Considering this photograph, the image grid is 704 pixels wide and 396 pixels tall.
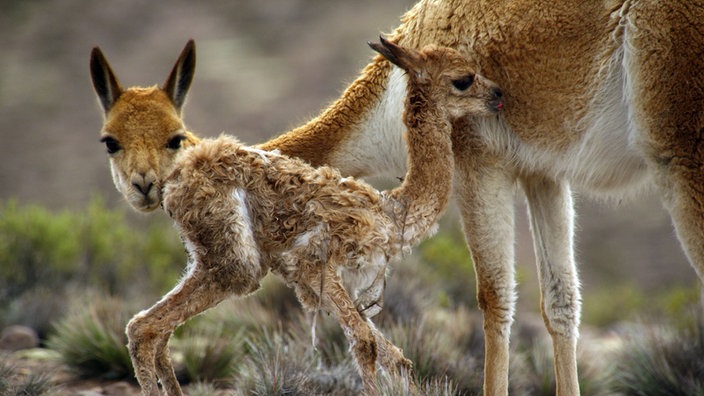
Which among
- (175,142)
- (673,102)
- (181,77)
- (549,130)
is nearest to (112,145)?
(175,142)

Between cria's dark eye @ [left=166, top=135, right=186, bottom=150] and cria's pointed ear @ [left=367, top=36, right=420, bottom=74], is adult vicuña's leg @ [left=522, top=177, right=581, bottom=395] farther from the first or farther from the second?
cria's dark eye @ [left=166, top=135, right=186, bottom=150]

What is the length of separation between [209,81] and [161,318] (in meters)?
29.6

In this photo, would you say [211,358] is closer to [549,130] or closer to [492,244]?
[492,244]

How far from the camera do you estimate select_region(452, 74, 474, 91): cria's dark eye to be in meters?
5.41

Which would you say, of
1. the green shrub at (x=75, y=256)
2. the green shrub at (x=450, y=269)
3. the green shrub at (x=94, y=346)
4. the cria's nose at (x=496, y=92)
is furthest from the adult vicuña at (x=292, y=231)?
the green shrub at (x=450, y=269)

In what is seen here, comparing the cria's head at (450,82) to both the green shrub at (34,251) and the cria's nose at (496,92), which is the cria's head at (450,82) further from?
the green shrub at (34,251)

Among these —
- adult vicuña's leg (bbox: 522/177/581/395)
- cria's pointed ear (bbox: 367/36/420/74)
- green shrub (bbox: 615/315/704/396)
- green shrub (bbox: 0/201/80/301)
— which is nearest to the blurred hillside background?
green shrub (bbox: 0/201/80/301)

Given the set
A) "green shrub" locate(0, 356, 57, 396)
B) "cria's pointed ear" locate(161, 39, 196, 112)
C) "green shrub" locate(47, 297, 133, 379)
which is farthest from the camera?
"green shrub" locate(47, 297, 133, 379)

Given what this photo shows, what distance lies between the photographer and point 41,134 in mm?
29922

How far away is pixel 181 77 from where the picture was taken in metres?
6.21

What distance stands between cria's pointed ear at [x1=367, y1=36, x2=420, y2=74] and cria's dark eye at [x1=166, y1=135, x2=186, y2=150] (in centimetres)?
151

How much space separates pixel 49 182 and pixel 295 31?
14547 millimetres

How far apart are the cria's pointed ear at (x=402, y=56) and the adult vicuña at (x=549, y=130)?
48 centimetres

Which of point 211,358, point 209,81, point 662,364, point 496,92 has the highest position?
point 209,81
